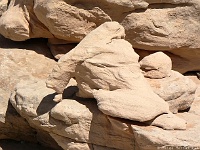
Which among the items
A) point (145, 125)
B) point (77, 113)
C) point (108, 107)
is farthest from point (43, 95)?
point (145, 125)

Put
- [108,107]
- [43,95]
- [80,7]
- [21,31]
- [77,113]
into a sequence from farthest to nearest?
[21,31]
[80,7]
[43,95]
[77,113]
[108,107]

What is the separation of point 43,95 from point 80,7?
1.29 metres

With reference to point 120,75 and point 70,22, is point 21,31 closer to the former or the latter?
point 70,22

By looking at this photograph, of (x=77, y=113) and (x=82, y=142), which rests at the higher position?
(x=77, y=113)

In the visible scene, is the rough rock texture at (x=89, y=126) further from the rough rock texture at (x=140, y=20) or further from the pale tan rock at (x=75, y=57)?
the rough rock texture at (x=140, y=20)

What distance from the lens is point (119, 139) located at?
4117 millimetres

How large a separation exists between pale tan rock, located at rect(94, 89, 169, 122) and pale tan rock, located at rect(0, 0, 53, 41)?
2122 mm

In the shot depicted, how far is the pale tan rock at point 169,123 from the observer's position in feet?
12.6

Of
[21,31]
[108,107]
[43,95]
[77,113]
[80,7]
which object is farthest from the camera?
[21,31]

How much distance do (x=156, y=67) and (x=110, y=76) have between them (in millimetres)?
635

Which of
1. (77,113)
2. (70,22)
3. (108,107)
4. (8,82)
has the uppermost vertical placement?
(70,22)

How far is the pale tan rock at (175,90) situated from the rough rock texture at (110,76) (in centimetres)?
21

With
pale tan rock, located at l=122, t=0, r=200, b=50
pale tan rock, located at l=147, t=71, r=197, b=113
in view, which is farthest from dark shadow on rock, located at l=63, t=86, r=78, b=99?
pale tan rock, located at l=122, t=0, r=200, b=50

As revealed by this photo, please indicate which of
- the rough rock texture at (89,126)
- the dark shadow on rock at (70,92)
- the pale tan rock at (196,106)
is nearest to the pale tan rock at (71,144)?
the rough rock texture at (89,126)
